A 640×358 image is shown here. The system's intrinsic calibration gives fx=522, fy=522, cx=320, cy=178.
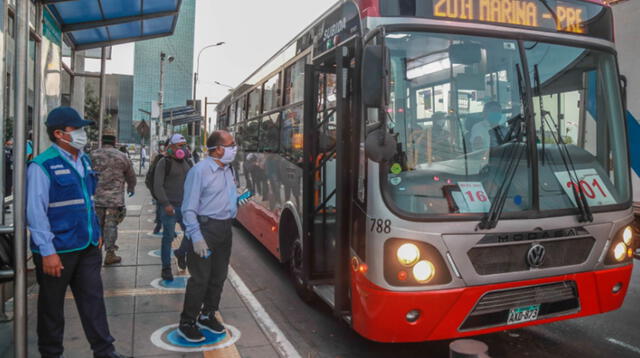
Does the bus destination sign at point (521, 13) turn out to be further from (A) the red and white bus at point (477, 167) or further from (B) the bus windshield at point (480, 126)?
(B) the bus windshield at point (480, 126)

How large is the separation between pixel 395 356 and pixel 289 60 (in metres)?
3.89

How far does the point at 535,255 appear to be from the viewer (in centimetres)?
408

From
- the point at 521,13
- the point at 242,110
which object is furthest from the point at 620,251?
the point at 242,110

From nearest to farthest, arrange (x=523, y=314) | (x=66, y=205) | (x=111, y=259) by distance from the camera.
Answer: (x=66, y=205) → (x=523, y=314) → (x=111, y=259)

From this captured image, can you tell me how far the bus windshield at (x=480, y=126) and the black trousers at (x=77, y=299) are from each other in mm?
2331

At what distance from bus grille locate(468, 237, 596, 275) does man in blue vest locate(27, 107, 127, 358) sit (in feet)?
9.36

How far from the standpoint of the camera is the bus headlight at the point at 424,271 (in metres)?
3.84

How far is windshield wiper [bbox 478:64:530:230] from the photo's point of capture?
3.92 metres

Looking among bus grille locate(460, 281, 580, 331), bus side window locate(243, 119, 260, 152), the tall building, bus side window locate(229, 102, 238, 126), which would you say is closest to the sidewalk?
bus grille locate(460, 281, 580, 331)

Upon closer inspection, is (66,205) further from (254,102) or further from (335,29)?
(254,102)

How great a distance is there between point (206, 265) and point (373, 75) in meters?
2.29

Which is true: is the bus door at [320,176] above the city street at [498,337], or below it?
above

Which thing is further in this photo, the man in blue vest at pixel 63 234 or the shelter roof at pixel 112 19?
the shelter roof at pixel 112 19

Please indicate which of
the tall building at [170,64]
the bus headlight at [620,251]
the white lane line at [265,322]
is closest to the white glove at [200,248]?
the white lane line at [265,322]
